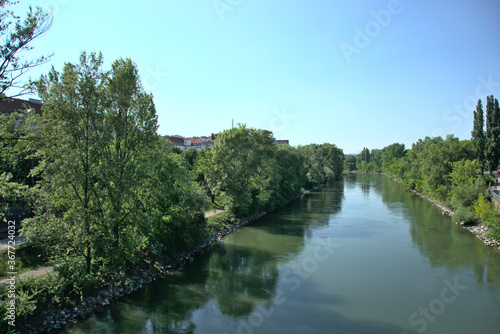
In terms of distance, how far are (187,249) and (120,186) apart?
7058 mm

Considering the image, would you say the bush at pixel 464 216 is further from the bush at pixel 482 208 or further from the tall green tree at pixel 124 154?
the tall green tree at pixel 124 154

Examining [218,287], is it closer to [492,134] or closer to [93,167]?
[93,167]

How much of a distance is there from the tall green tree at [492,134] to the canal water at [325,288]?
16.5 metres

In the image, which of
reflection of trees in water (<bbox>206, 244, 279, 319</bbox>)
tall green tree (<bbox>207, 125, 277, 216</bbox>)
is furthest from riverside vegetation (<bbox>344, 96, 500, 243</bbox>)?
tall green tree (<bbox>207, 125, 277, 216</bbox>)

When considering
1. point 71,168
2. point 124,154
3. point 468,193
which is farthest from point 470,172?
point 71,168

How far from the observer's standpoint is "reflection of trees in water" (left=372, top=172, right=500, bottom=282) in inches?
648

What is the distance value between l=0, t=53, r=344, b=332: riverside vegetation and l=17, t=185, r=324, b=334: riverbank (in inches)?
5.7

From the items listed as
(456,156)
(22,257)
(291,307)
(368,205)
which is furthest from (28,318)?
(456,156)

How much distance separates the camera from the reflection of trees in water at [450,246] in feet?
54.0

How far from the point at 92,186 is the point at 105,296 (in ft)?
14.6

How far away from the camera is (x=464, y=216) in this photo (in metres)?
25.2

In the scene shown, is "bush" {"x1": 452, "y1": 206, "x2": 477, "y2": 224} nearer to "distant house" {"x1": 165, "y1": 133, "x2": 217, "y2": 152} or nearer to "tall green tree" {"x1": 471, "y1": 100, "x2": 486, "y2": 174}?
"tall green tree" {"x1": 471, "y1": 100, "x2": 486, "y2": 174}

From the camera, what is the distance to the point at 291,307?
12445 millimetres

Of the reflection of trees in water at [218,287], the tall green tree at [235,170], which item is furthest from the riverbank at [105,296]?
the tall green tree at [235,170]
